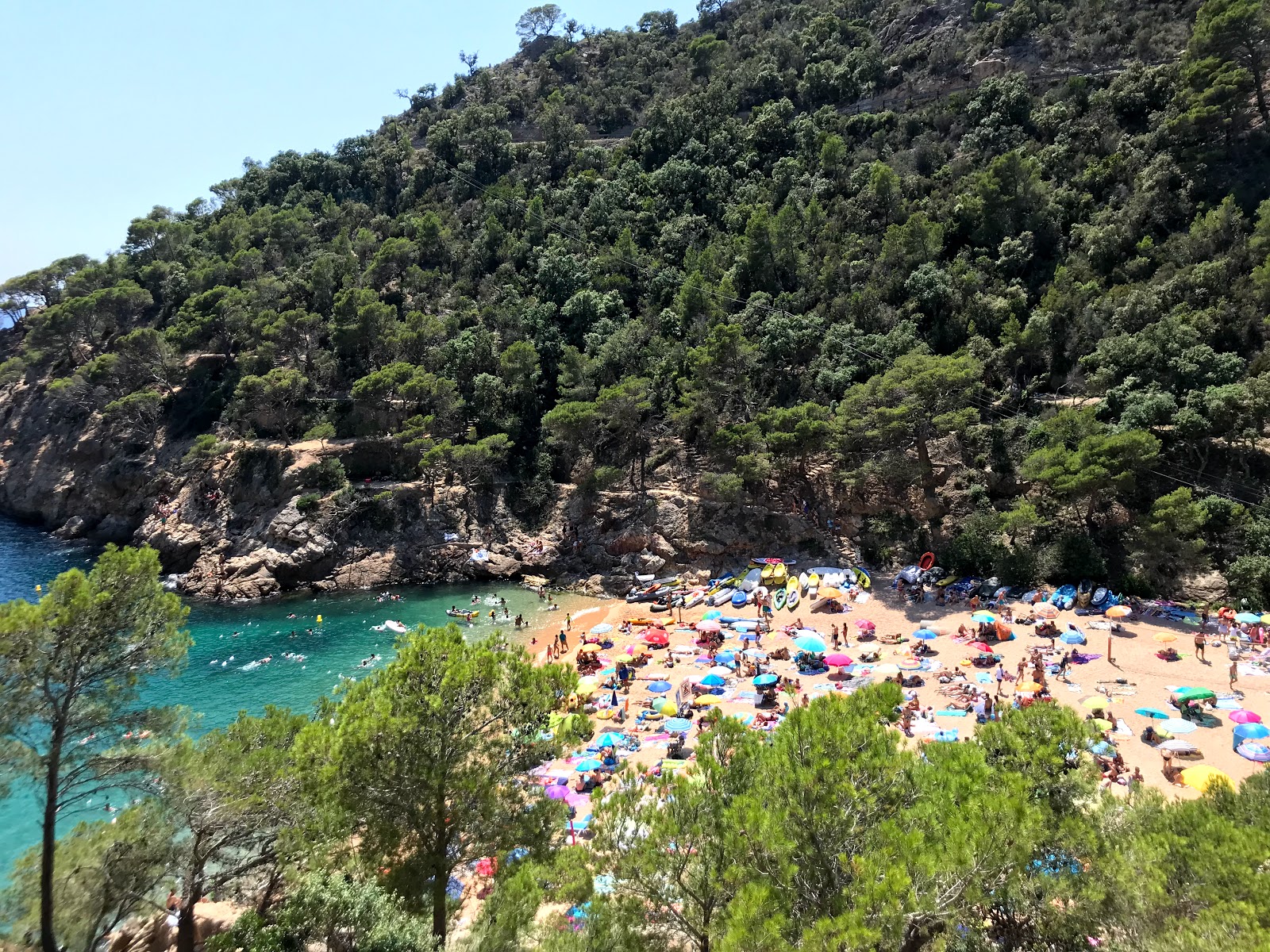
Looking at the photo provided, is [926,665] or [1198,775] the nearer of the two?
[1198,775]

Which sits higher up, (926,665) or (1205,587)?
(926,665)

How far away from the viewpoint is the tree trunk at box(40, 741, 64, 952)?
984 cm

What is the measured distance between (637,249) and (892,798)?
50.1 m

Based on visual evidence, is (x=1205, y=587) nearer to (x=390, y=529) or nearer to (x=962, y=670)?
(x=962, y=670)

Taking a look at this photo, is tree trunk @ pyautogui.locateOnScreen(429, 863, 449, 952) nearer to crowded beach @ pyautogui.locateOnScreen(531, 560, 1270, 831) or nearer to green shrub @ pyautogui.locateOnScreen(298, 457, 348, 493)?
crowded beach @ pyautogui.locateOnScreen(531, 560, 1270, 831)

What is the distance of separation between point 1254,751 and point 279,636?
1442 inches

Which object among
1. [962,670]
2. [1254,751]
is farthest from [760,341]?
[1254,751]

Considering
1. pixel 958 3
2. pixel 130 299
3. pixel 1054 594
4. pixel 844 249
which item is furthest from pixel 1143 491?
pixel 130 299

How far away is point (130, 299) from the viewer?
55.3m

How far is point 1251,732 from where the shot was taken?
16.5m

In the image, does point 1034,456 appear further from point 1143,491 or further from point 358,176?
point 358,176

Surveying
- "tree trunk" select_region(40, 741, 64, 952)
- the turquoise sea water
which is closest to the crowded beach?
the turquoise sea water

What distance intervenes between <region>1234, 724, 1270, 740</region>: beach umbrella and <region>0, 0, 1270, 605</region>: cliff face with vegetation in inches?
379

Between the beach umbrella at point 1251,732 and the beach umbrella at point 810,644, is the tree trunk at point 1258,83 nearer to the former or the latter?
→ the beach umbrella at point 1251,732
